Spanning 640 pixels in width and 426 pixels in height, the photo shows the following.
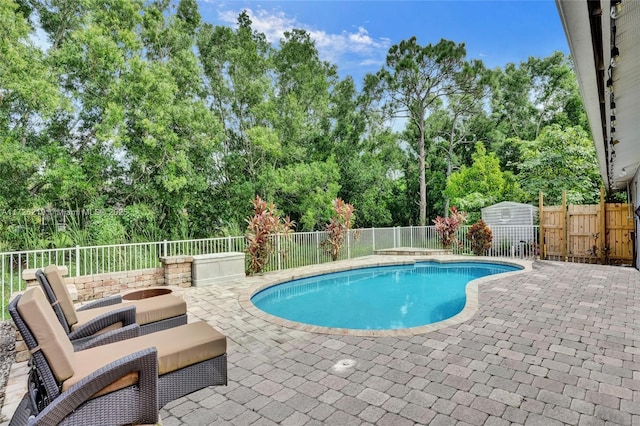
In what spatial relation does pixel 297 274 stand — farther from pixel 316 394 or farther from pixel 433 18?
pixel 433 18

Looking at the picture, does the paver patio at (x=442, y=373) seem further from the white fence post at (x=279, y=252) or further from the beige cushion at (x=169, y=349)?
the white fence post at (x=279, y=252)

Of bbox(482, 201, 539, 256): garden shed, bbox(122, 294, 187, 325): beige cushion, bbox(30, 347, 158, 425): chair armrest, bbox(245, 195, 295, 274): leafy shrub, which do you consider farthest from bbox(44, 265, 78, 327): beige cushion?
bbox(482, 201, 539, 256): garden shed

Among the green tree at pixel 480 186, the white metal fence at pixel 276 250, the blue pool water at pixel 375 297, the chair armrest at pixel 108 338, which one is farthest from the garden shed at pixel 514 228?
the chair armrest at pixel 108 338

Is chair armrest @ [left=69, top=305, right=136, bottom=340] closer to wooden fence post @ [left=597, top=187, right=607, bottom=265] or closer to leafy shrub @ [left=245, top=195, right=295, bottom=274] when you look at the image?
leafy shrub @ [left=245, top=195, right=295, bottom=274]

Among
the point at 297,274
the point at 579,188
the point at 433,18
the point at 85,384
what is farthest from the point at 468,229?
the point at 85,384

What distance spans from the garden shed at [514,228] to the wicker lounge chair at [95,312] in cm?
1130

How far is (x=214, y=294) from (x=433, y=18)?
15.8 meters

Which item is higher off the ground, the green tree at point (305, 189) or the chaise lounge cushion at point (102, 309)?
the green tree at point (305, 189)

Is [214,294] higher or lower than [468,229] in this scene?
lower

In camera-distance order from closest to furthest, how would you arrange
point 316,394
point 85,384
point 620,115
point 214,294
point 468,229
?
1. point 85,384
2. point 316,394
3. point 620,115
4. point 214,294
5. point 468,229

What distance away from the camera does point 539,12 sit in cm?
1268

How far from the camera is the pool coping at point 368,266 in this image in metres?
4.31

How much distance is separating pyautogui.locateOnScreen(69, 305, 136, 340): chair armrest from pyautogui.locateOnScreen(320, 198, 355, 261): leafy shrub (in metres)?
7.50

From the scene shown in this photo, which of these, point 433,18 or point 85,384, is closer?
point 85,384
